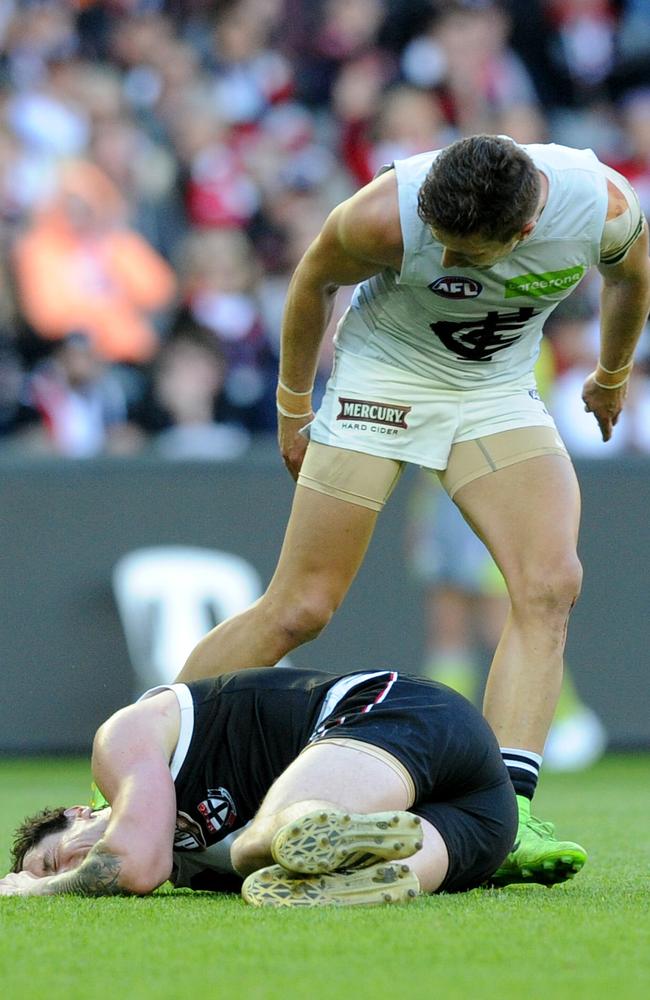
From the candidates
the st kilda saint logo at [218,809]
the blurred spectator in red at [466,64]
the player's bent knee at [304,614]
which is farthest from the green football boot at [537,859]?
the blurred spectator in red at [466,64]

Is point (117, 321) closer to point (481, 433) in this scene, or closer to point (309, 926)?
point (481, 433)

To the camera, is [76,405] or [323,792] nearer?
[323,792]

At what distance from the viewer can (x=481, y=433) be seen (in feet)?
15.3

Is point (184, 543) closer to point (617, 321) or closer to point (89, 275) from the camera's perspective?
point (89, 275)

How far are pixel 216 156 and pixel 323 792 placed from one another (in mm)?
7889

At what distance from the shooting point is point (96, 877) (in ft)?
12.7

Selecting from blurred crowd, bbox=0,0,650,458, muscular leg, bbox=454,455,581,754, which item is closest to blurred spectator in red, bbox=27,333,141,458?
blurred crowd, bbox=0,0,650,458

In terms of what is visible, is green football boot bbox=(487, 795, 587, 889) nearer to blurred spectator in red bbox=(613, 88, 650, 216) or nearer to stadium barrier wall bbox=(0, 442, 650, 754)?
stadium barrier wall bbox=(0, 442, 650, 754)

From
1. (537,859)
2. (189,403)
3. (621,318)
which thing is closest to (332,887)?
(537,859)

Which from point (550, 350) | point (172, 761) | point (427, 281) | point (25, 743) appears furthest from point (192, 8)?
point (172, 761)

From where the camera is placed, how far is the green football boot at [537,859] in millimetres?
4148

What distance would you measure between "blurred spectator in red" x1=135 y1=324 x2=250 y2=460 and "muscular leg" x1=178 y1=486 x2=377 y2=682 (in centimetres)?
456

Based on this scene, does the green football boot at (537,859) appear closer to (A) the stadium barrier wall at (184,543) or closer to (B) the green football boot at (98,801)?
(B) the green football boot at (98,801)

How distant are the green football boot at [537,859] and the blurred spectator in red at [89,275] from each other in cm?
589
